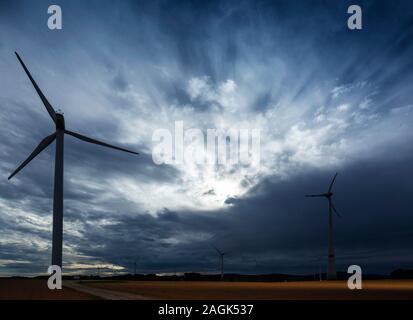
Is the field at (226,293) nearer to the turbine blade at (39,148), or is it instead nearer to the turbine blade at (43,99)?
the turbine blade at (39,148)

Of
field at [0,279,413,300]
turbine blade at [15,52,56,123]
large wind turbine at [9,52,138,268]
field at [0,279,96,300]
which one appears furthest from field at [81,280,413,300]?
turbine blade at [15,52,56,123]

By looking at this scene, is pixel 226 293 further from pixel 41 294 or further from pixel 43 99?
pixel 43 99

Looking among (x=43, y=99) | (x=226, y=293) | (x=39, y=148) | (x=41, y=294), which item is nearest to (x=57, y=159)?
(x=39, y=148)

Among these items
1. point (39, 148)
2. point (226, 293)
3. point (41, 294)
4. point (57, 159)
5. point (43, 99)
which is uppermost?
point (43, 99)

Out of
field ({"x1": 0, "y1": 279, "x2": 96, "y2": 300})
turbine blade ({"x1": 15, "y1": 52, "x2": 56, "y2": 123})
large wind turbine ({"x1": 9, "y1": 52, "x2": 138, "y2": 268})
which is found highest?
turbine blade ({"x1": 15, "y1": 52, "x2": 56, "y2": 123})

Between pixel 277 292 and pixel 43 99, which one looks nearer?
pixel 277 292

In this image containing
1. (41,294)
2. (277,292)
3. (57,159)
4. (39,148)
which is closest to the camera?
(277,292)

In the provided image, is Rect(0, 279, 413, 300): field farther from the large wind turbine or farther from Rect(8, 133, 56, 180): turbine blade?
Rect(8, 133, 56, 180): turbine blade

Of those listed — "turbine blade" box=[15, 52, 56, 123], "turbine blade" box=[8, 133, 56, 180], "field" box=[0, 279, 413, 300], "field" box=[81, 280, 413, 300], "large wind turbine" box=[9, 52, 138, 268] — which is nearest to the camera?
"field" box=[81, 280, 413, 300]

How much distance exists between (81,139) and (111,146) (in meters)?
7.31

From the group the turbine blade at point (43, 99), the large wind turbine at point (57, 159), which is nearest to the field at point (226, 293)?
the large wind turbine at point (57, 159)

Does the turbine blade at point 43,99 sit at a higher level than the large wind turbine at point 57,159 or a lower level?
higher
